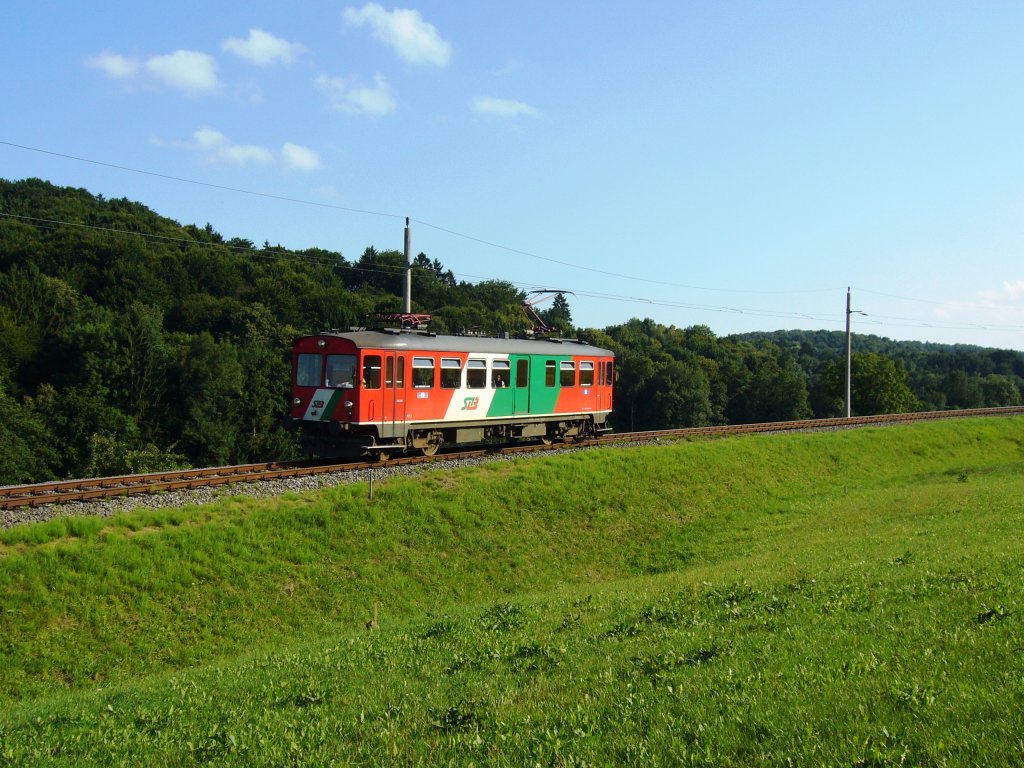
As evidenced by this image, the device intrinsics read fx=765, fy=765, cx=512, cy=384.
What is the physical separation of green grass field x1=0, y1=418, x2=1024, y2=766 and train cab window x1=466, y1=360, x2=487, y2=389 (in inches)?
108

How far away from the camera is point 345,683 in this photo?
313 inches

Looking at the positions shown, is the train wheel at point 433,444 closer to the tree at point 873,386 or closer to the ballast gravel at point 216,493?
the ballast gravel at point 216,493

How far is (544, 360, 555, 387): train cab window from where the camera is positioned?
2636 centimetres

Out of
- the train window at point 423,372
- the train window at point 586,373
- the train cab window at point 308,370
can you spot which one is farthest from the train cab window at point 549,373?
the train cab window at point 308,370

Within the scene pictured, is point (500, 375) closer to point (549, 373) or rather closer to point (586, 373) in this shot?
point (549, 373)

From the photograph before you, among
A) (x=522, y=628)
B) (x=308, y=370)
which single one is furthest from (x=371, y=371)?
(x=522, y=628)

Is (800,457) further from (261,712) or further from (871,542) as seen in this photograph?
(261,712)

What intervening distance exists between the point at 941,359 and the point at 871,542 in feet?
420

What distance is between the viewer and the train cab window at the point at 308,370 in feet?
69.2

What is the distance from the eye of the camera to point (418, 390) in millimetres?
21688

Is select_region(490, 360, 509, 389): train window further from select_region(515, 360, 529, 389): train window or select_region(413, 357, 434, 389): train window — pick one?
select_region(413, 357, 434, 389): train window

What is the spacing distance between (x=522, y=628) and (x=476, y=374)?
13.9 m

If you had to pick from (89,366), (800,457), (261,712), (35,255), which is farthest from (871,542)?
(35,255)

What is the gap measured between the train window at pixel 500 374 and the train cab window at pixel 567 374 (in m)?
2.93
